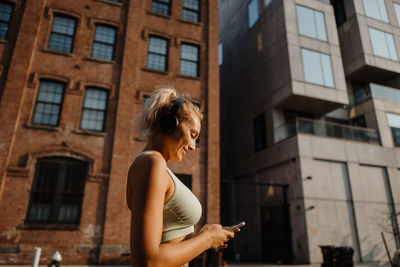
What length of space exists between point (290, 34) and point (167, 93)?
19385 millimetres

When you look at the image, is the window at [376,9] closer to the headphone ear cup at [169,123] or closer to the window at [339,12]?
the window at [339,12]

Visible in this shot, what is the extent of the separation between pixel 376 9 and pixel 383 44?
3559 mm

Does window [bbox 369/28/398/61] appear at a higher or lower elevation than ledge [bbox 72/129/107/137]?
higher

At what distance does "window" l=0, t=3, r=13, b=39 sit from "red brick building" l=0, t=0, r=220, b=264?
4cm

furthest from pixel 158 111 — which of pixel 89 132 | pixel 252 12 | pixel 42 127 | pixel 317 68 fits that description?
pixel 252 12

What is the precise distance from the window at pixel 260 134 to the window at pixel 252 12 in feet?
28.6

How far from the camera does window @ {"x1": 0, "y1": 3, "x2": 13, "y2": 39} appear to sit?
43.7 ft

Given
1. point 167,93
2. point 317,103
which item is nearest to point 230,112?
point 317,103

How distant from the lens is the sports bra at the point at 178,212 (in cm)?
144

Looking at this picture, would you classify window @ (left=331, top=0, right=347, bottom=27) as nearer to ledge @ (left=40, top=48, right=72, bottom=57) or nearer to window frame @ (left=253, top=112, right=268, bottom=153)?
window frame @ (left=253, top=112, right=268, bottom=153)

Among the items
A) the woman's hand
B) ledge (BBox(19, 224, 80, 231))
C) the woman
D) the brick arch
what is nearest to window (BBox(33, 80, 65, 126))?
the brick arch

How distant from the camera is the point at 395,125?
63.4 feet

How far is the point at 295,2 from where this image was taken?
1989 centimetres

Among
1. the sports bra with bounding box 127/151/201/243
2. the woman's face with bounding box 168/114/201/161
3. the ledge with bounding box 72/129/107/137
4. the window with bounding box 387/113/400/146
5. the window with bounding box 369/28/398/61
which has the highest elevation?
the window with bounding box 369/28/398/61
